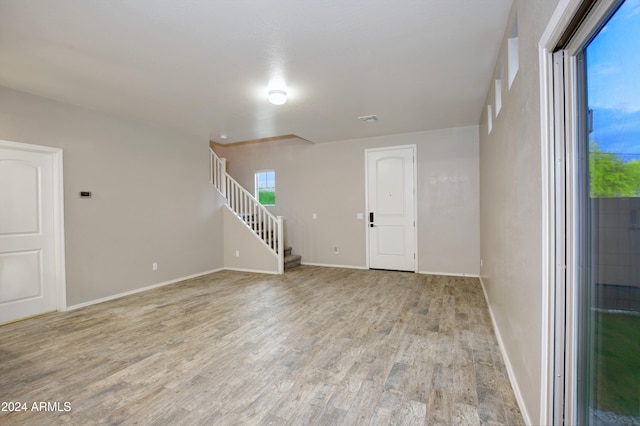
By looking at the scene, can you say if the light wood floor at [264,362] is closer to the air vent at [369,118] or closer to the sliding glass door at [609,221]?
the sliding glass door at [609,221]

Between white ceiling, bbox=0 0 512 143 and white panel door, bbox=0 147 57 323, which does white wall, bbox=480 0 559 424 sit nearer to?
white ceiling, bbox=0 0 512 143

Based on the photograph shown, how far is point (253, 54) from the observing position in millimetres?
2768

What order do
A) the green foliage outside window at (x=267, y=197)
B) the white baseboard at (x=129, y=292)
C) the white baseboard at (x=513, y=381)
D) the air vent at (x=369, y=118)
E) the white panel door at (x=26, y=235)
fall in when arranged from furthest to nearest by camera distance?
1. the green foliage outside window at (x=267, y=197)
2. the air vent at (x=369, y=118)
3. the white baseboard at (x=129, y=292)
4. the white panel door at (x=26, y=235)
5. the white baseboard at (x=513, y=381)

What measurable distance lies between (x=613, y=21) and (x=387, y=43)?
1.77 meters

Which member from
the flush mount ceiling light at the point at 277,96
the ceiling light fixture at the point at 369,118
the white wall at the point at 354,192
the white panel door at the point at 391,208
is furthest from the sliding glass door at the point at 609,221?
the white panel door at the point at 391,208

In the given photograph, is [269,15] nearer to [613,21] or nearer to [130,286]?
[613,21]

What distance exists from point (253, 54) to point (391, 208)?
13.3 feet

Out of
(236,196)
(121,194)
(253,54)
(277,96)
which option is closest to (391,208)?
(236,196)

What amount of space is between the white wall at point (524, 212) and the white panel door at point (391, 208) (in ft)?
10.5

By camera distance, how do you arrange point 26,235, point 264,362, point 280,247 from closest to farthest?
point 264,362, point 26,235, point 280,247

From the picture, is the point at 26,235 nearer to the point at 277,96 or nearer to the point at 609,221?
the point at 277,96

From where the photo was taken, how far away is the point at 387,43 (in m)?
2.60

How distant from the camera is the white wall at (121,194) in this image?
3.89m

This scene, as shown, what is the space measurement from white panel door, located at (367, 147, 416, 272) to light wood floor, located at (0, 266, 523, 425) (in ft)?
5.32
